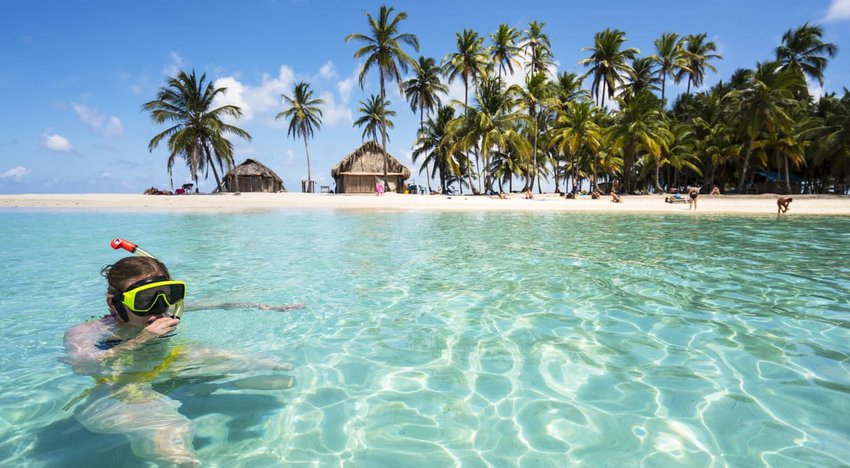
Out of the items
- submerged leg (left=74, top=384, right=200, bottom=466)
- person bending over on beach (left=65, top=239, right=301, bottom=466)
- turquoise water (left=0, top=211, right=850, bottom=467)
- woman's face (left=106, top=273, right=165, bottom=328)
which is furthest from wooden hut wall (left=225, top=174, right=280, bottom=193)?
submerged leg (left=74, top=384, right=200, bottom=466)

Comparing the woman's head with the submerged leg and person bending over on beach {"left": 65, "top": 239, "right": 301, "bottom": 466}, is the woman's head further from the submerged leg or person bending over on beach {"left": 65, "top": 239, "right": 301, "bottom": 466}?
the submerged leg

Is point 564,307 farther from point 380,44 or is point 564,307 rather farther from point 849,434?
point 380,44

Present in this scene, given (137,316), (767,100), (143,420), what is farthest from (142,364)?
(767,100)

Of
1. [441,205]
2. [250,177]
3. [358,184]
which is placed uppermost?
[250,177]

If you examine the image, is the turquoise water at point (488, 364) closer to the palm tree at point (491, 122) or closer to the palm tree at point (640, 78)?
the palm tree at point (491, 122)

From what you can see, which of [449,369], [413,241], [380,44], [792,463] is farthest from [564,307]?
[380,44]

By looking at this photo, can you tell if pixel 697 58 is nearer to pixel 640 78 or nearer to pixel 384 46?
pixel 640 78

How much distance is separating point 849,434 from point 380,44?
37.5m

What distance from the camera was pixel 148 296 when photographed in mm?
2992

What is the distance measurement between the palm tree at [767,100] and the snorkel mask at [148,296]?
39.8 m

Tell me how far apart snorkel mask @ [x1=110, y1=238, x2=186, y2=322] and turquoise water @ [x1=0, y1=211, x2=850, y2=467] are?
56cm

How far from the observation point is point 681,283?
615cm

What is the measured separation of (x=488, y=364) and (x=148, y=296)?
8.36 ft

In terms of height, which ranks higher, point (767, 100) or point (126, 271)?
point (767, 100)
